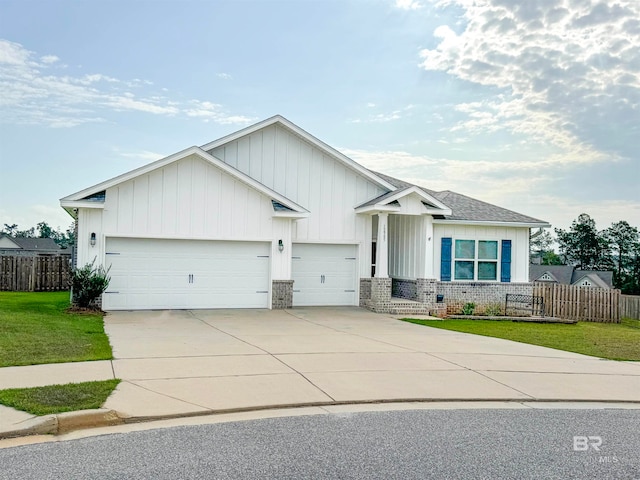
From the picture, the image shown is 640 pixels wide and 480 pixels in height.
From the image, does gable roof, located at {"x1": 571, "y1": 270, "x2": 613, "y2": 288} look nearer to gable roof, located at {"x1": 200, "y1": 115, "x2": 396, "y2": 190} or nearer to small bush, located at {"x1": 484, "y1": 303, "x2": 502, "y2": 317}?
small bush, located at {"x1": 484, "y1": 303, "x2": 502, "y2": 317}

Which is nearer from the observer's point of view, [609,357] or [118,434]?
[118,434]

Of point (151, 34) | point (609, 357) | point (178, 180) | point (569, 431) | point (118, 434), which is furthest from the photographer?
point (151, 34)

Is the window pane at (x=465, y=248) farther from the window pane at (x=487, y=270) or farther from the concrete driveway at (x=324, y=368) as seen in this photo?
the concrete driveway at (x=324, y=368)

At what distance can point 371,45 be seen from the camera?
21.4 m

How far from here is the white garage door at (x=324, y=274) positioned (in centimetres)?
2038

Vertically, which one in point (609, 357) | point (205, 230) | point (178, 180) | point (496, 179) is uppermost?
point (496, 179)

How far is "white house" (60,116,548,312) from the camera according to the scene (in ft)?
57.0

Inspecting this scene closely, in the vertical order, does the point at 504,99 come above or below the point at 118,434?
above

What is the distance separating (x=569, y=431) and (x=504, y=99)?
60.0 ft

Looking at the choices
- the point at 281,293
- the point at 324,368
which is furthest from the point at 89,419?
the point at 281,293

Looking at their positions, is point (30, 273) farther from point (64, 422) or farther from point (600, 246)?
point (600, 246)

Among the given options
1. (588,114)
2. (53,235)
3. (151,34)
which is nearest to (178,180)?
(151,34)

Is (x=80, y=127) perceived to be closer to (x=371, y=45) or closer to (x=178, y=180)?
(x=178, y=180)

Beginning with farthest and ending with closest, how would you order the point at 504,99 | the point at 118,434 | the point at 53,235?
the point at 53,235, the point at 504,99, the point at 118,434
